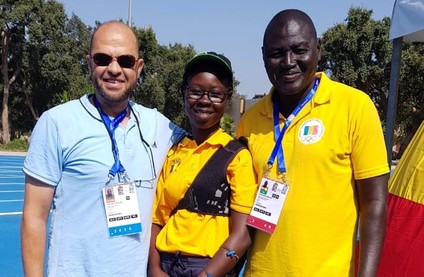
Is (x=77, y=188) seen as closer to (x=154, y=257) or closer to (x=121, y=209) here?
(x=121, y=209)

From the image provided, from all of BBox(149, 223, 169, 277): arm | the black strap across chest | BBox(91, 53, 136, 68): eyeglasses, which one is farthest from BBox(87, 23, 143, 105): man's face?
BBox(149, 223, 169, 277): arm

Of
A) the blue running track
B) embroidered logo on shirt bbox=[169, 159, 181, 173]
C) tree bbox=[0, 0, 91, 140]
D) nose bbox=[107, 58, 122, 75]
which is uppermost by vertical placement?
tree bbox=[0, 0, 91, 140]

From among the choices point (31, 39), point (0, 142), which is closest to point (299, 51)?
point (31, 39)

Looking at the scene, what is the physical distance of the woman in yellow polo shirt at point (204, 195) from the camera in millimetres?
1991

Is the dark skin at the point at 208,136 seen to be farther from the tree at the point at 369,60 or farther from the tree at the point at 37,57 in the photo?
the tree at the point at 37,57

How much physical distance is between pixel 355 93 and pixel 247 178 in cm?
61

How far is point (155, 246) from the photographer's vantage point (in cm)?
213

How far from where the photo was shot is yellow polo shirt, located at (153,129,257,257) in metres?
2.01

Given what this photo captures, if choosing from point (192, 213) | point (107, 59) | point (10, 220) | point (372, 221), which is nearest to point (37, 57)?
point (10, 220)

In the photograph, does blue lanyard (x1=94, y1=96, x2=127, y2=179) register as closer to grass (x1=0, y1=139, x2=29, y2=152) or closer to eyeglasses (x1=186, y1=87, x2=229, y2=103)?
eyeglasses (x1=186, y1=87, x2=229, y2=103)

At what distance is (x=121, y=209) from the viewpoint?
203 cm

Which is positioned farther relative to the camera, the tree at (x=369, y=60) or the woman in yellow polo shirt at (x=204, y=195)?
the tree at (x=369, y=60)

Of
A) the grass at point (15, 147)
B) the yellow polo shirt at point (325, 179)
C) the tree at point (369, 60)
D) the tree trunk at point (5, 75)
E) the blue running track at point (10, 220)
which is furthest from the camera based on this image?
the tree trunk at point (5, 75)

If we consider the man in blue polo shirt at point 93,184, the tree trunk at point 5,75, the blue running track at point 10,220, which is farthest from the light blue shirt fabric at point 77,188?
the tree trunk at point 5,75
